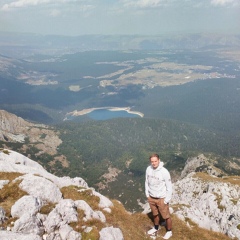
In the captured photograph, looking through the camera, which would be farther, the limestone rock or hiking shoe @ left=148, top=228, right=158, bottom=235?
hiking shoe @ left=148, top=228, right=158, bottom=235

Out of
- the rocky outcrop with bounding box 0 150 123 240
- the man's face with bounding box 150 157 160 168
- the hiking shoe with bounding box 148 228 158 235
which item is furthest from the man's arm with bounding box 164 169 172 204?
the rocky outcrop with bounding box 0 150 123 240

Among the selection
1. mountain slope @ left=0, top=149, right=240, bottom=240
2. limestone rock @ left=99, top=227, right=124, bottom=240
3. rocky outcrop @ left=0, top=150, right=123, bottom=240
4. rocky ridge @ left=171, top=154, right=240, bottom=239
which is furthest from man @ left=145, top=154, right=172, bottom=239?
rocky ridge @ left=171, top=154, right=240, bottom=239

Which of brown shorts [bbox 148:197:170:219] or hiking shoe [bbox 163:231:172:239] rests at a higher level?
brown shorts [bbox 148:197:170:219]

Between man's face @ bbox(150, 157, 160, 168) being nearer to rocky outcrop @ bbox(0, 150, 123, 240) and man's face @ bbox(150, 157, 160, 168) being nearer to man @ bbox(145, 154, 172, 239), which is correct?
man @ bbox(145, 154, 172, 239)

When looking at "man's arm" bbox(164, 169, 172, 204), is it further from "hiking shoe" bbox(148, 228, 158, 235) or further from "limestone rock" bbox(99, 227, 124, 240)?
"limestone rock" bbox(99, 227, 124, 240)

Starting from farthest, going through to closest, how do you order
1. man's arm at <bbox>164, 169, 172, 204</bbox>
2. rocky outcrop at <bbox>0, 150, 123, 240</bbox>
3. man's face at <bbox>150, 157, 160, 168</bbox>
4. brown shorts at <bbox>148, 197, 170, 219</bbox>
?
brown shorts at <bbox>148, 197, 170, 219</bbox>, man's arm at <bbox>164, 169, 172, 204</bbox>, man's face at <bbox>150, 157, 160, 168</bbox>, rocky outcrop at <bbox>0, 150, 123, 240</bbox>

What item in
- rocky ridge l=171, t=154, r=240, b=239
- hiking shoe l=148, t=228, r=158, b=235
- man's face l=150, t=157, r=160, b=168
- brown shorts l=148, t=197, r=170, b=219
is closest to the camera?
man's face l=150, t=157, r=160, b=168

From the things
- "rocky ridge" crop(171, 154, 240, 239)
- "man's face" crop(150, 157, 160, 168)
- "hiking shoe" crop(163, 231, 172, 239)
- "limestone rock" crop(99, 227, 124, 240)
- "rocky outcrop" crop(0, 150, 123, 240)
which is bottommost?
"rocky ridge" crop(171, 154, 240, 239)

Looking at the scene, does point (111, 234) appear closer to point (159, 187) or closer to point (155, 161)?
point (159, 187)
